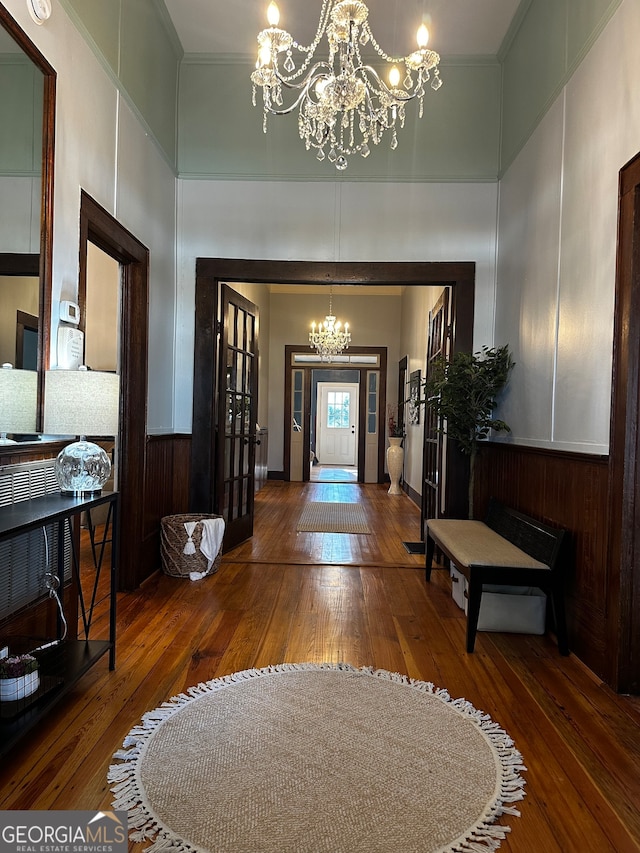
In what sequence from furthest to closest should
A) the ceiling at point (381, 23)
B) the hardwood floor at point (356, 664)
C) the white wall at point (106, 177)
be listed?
the ceiling at point (381, 23), the white wall at point (106, 177), the hardwood floor at point (356, 664)

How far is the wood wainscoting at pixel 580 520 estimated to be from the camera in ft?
8.57

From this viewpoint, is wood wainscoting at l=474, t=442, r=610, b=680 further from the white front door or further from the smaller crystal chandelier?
the white front door

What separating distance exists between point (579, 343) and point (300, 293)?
27.3ft

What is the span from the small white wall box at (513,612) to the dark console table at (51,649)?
6.44 ft

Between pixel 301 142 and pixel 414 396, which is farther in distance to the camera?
pixel 414 396

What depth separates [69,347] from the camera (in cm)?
258

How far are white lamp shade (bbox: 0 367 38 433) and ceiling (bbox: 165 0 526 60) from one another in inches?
127

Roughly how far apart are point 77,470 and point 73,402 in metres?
0.32

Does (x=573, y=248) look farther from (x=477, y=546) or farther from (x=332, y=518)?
(x=332, y=518)

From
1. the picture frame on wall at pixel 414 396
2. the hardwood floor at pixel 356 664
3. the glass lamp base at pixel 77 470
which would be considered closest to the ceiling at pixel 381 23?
the glass lamp base at pixel 77 470

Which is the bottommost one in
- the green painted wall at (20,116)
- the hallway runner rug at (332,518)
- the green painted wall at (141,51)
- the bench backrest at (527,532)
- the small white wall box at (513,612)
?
the hallway runner rug at (332,518)

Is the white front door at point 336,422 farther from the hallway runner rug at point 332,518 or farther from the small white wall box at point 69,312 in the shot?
the small white wall box at point 69,312

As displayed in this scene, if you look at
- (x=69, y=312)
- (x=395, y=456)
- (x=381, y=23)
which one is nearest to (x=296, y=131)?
(x=381, y=23)

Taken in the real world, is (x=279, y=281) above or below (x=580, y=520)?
above
